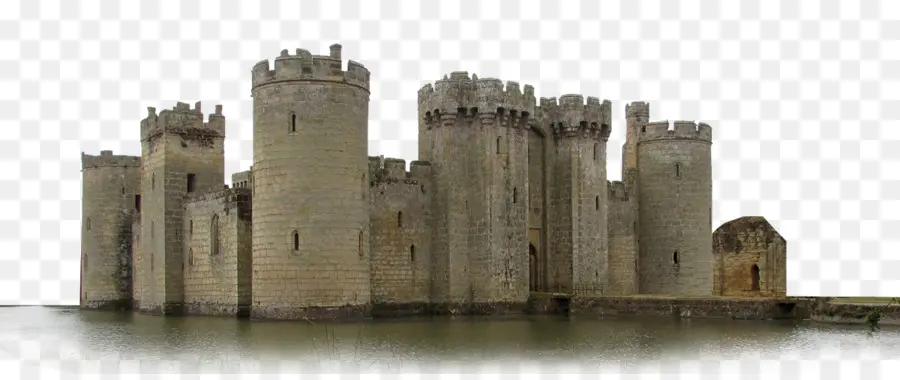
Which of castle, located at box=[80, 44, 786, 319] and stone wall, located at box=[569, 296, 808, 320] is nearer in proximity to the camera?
castle, located at box=[80, 44, 786, 319]

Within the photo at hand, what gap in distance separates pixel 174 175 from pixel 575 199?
14.3m

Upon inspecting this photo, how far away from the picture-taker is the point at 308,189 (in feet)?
107

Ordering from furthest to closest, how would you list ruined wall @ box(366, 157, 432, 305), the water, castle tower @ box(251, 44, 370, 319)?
1. ruined wall @ box(366, 157, 432, 305)
2. castle tower @ box(251, 44, 370, 319)
3. the water

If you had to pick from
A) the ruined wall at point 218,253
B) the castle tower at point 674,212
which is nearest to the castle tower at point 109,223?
the ruined wall at point 218,253

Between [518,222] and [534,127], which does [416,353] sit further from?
[534,127]

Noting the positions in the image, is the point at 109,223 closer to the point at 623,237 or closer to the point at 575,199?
the point at 575,199

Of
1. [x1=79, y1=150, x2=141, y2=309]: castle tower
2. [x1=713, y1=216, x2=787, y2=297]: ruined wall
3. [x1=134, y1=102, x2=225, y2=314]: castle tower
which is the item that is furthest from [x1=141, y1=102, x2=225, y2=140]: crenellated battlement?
[x1=713, y1=216, x2=787, y2=297]: ruined wall

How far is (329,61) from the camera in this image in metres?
33.4

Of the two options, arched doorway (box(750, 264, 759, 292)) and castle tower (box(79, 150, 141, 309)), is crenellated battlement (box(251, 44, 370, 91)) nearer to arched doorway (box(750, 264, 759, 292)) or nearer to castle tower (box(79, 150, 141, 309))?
castle tower (box(79, 150, 141, 309))

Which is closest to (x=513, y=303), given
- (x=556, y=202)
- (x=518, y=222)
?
(x=518, y=222)

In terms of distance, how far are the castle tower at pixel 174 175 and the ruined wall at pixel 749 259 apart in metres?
19.7

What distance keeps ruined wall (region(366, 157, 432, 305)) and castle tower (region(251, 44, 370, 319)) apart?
130 inches

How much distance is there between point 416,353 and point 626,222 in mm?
23228

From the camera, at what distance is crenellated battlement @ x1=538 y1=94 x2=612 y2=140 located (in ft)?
135
